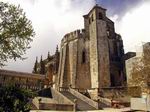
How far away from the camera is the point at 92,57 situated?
46750 millimetres

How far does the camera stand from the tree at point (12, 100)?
13.7 m

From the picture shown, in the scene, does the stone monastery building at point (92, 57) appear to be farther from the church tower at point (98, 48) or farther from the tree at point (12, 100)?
the tree at point (12, 100)

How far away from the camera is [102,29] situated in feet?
157

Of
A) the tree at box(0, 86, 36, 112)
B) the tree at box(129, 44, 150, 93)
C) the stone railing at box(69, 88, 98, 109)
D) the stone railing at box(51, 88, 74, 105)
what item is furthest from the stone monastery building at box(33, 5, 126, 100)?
the tree at box(0, 86, 36, 112)

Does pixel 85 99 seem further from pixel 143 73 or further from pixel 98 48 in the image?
pixel 98 48

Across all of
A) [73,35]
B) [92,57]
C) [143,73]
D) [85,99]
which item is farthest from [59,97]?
[73,35]

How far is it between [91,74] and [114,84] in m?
5.17

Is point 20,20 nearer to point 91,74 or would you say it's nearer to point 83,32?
point 91,74

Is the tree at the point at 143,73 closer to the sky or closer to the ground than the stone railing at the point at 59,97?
closer to the sky

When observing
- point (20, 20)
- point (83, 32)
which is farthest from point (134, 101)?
point (83, 32)

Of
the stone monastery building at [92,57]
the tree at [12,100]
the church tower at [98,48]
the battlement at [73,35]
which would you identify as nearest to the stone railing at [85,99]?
the stone monastery building at [92,57]

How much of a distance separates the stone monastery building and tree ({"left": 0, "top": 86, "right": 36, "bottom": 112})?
28.3 metres

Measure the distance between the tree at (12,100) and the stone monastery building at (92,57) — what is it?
28.3m

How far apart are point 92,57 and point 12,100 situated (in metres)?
33.4
